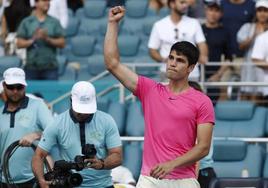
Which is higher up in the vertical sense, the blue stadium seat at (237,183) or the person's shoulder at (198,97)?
the person's shoulder at (198,97)

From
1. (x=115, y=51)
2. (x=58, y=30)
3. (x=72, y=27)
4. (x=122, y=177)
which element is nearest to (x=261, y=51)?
(x=58, y=30)

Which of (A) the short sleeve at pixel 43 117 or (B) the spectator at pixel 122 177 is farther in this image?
(B) the spectator at pixel 122 177

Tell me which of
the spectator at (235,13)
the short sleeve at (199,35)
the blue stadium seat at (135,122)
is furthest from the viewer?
the spectator at (235,13)

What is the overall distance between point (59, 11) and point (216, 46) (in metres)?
2.61

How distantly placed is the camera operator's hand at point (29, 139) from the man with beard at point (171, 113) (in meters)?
1.64

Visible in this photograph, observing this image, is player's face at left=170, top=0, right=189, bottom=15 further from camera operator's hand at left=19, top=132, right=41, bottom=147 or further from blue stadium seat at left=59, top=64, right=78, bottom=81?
camera operator's hand at left=19, top=132, right=41, bottom=147

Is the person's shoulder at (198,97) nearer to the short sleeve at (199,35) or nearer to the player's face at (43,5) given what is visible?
the short sleeve at (199,35)

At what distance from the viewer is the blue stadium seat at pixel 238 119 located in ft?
A: 40.9

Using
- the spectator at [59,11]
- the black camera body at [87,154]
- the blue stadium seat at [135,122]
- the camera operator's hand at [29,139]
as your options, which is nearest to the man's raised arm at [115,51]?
the black camera body at [87,154]

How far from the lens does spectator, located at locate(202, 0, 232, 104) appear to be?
13797 mm

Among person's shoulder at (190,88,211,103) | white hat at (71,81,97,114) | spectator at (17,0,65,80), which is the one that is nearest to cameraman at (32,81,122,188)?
white hat at (71,81,97,114)

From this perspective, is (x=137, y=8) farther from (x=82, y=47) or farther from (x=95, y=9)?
(x=82, y=47)

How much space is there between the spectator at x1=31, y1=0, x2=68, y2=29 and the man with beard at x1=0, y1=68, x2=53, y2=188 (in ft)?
16.8

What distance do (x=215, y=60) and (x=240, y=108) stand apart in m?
1.53
